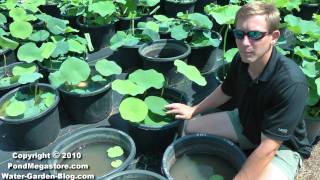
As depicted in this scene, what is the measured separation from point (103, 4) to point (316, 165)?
2.37 m

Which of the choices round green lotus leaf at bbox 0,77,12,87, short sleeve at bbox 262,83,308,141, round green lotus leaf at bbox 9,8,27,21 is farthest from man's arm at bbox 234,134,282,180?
round green lotus leaf at bbox 9,8,27,21

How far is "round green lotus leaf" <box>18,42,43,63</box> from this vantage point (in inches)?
108

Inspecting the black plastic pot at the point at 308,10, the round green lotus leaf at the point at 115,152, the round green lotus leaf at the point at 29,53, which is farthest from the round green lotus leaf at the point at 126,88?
the black plastic pot at the point at 308,10

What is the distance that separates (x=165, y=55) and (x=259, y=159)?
1632mm

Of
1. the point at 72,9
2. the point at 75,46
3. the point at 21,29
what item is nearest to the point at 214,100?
the point at 75,46

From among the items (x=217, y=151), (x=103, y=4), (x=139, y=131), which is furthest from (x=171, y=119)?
(x=103, y=4)

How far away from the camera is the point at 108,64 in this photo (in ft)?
8.56

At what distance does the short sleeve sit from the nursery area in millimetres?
301

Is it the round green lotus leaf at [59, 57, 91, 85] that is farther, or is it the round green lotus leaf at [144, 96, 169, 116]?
the round green lotus leaf at [59, 57, 91, 85]

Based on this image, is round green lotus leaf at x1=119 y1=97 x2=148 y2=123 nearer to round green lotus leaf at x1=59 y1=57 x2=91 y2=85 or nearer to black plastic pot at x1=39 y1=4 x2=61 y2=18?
round green lotus leaf at x1=59 y1=57 x2=91 y2=85

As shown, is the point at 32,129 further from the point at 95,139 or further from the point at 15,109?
the point at 95,139

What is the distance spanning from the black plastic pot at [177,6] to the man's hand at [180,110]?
2.09 meters

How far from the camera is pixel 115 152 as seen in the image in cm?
218

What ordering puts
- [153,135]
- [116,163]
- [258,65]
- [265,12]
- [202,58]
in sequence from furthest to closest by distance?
[202,58] → [153,135] → [116,163] → [258,65] → [265,12]
